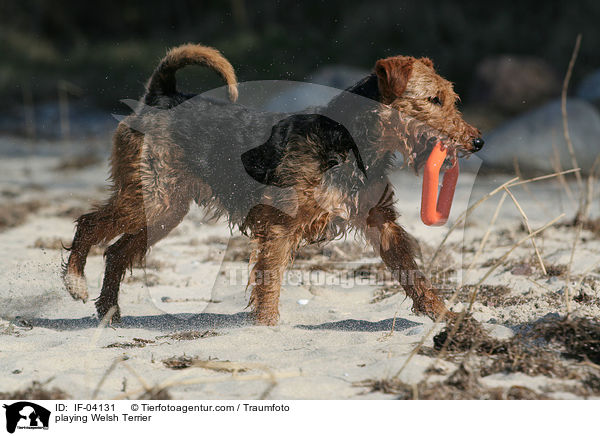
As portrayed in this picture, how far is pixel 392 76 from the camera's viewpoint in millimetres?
4082

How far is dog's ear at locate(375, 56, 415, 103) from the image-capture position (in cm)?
409

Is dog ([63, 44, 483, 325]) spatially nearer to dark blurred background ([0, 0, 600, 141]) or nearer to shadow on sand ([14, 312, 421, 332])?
shadow on sand ([14, 312, 421, 332])

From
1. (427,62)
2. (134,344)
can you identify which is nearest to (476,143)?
(427,62)

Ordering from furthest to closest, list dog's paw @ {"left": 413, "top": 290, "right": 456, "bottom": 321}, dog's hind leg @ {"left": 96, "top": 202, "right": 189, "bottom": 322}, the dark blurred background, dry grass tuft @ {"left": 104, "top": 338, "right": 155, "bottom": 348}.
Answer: the dark blurred background < dog's hind leg @ {"left": 96, "top": 202, "right": 189, "bottom": 322} < dog's paw @ {"left": 413, "top": 290, "right": 456, "bottom": 321} < dry grass tuft @ {"left": 104, "top": 338, "right": 155, "bottom": 348}

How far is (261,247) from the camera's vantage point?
14.2 feet

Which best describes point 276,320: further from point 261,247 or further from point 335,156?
point 335,156

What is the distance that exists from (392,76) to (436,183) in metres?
0.74

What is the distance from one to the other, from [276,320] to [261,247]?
48cm

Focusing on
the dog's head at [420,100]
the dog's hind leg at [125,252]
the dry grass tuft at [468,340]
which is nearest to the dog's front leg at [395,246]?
the dog's head at [420,100]
